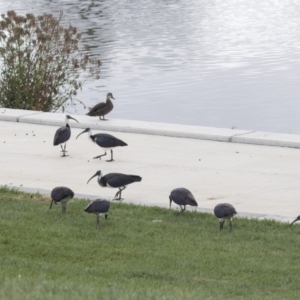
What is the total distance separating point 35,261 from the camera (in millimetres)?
8570

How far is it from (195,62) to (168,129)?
15.8 meters

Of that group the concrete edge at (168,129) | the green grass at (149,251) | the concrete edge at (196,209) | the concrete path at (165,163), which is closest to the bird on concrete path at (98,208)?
the green grass at (149,251)

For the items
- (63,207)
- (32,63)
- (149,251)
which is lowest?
(149,251)

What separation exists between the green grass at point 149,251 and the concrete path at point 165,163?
Answer: 697 millimetres

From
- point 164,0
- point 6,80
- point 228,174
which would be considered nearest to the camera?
point 228,174

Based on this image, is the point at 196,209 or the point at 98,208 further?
the point at 196,209

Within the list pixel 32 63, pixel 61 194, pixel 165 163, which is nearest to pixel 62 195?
pixel 61 194

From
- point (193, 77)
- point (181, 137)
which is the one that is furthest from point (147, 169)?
point (193, 77)

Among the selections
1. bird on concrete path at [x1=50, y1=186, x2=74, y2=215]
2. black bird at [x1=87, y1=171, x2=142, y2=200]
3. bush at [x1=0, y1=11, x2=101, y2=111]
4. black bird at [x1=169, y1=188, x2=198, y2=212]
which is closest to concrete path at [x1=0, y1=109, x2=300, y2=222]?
black bird at [x1=87, y1=171, x2=142, y2=200]

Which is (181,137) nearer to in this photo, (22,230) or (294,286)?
(22,230)

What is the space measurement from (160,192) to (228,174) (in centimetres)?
123

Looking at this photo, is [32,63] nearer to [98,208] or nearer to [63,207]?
[63,207]

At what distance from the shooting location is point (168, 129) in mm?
14961

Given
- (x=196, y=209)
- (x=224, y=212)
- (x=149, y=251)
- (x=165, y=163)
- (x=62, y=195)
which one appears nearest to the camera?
(x=149, y=251)
